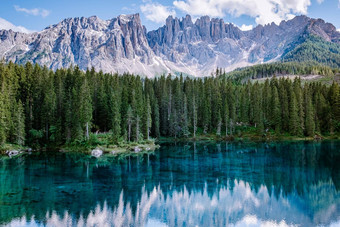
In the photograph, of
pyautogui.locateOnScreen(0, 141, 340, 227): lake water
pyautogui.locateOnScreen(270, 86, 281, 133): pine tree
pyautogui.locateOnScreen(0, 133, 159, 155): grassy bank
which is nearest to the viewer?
pyautogui.locateOnScreen(0, 141, 340, 227): lake water

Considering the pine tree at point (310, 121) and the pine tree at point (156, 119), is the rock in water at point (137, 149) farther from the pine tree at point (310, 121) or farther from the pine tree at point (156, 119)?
the pine tree at point (310, 121)

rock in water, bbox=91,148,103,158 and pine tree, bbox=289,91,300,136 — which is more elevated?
pine tree, bbox=289,91,300,136

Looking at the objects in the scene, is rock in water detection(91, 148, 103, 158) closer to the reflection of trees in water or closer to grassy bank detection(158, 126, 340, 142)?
the reflection of trees in water

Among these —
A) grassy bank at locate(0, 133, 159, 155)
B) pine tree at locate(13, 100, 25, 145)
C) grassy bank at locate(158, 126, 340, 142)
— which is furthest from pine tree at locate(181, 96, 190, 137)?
pine tree at locate(13, 100, 25, 145)

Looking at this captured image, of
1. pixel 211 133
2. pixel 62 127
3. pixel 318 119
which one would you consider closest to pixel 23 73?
pixel 62 127

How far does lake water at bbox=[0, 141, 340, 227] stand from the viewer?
26.7 metres

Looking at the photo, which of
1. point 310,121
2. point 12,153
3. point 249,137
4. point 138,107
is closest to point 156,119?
point 138,107

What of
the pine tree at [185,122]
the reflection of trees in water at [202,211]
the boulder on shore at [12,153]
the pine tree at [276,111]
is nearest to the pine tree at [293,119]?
the pine tree at [276,111]

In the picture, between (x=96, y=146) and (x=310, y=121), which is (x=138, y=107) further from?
(x=310, y=121)

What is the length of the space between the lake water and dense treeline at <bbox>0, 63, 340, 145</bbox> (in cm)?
1565

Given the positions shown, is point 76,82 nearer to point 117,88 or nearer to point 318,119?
point 117,88

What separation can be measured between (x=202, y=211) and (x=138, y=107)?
55.4 m

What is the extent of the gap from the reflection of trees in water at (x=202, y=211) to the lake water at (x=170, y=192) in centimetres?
9

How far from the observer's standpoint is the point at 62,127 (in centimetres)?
7269
